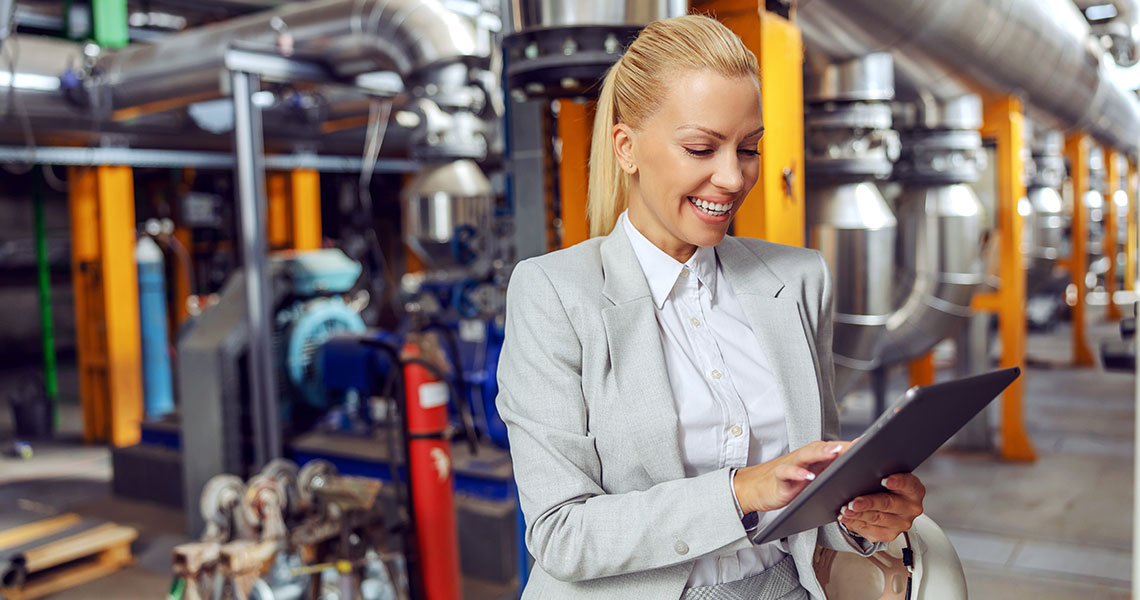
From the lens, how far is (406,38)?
15.0 ft

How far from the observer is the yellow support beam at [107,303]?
7.00 metres

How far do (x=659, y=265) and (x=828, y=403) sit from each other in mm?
296

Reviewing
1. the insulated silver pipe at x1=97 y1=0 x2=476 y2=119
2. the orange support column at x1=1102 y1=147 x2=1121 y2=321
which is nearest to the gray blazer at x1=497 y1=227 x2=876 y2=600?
the insulated silver pipe at x1=97 y1=0 x2=476 y2=119

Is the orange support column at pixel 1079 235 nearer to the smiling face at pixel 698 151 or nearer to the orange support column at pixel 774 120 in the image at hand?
the orange support column at pixel 774 120

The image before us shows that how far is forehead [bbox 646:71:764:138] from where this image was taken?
3.60 feet

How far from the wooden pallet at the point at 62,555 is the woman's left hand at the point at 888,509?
3.85m

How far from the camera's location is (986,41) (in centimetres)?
396

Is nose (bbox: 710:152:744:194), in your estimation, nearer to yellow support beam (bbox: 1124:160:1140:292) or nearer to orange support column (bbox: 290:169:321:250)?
orange support column (bbox: 290:169:321:250)

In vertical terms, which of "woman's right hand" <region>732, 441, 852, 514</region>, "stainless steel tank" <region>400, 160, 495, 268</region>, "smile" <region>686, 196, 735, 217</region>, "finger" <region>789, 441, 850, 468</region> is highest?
"stainless steel tank" <region>400, 160, 495, 268</region>

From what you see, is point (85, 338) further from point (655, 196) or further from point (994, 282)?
point (655, 196)

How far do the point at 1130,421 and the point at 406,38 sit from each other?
5.80 metres

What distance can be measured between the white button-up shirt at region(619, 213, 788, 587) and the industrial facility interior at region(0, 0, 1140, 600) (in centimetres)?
22

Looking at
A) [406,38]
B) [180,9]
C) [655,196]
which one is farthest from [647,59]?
[180,9]

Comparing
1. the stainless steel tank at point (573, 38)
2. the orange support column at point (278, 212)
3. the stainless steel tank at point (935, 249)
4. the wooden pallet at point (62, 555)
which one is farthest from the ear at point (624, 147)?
the orange support column at point (278, 212)
